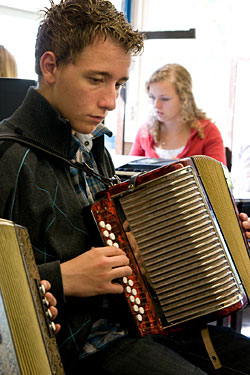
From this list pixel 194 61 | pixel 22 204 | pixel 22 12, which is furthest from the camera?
pixel 194 61

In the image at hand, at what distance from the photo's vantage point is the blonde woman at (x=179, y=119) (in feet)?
10.2

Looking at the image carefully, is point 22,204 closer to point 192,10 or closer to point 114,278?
point 114,278

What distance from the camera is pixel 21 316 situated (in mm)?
740

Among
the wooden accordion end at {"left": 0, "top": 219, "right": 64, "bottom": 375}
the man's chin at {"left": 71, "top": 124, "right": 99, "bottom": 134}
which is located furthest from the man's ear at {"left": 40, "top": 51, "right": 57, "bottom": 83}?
the wooden accordion end at {"left": 0, "top": 219, "right": 64, "bottom": 375}

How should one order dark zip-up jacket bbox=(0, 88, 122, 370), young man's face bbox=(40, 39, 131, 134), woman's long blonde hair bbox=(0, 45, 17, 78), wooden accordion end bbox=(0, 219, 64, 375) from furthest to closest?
woman's long blonde hair bbox=(0, 45, 17, 78), young man's face bbox=(40, 39, 131, 134), dark zip-up jacket bbox=(0, 88, 122, 370), wooden accordion end bbox=(0, 219, 64, 375)

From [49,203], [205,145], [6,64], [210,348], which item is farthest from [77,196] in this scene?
[205,145]

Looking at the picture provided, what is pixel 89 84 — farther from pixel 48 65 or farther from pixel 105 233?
pixel 105 233

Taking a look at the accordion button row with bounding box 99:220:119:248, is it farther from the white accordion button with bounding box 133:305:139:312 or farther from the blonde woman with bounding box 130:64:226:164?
the blonde woman with bounding box 130:64:226:164

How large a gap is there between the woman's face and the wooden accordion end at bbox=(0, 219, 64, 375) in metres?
2.39

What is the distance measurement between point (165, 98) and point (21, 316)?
2.57m

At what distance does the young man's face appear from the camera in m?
1.21

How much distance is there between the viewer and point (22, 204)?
3.62 feet

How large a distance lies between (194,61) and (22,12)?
1600 mm

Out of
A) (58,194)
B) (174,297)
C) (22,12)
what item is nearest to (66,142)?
(58,194)
